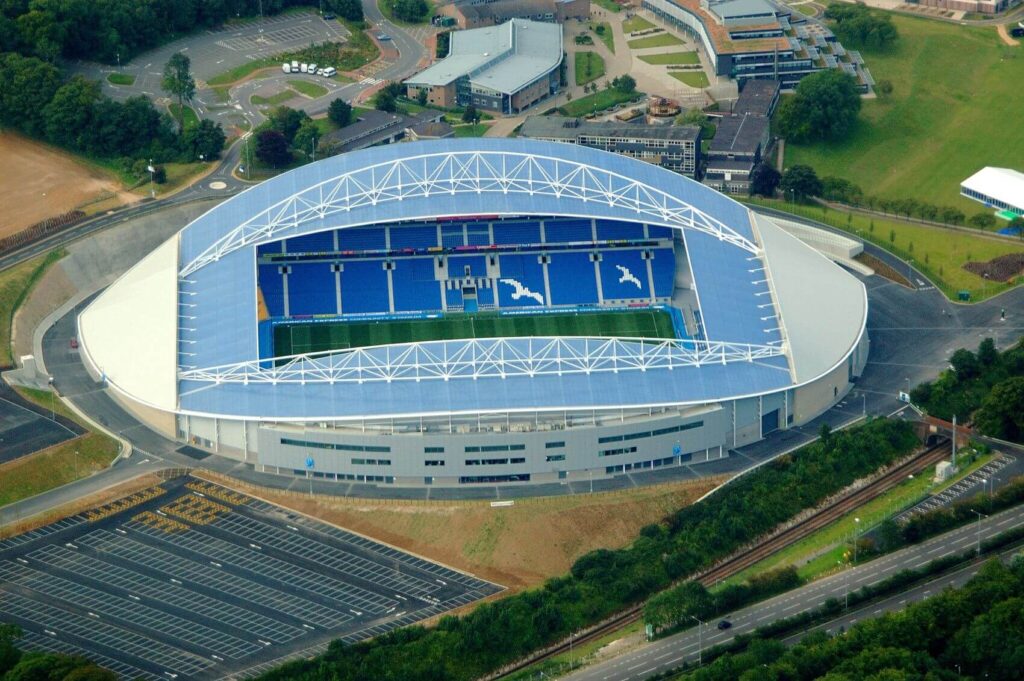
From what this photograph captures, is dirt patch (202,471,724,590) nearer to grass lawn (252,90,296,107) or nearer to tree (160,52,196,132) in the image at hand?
tree (160,52,196,132)

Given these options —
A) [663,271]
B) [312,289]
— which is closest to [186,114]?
[312,289]

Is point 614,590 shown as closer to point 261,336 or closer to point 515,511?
point 515,511

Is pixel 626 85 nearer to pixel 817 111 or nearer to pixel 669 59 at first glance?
pixel 669 59

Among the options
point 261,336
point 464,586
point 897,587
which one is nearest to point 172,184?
point 261,336

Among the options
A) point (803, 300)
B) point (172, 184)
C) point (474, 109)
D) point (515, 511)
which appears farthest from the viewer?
point (474, 109)

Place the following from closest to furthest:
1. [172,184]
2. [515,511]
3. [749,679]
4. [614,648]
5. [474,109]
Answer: [749,679] < [614,648] < [515,511] < [172,184] < [474,109]

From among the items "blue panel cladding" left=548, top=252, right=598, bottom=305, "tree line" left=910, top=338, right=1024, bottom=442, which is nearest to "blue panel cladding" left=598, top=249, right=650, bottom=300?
"blue panel cladding" left=548, top=252, right=598, bottom=305
